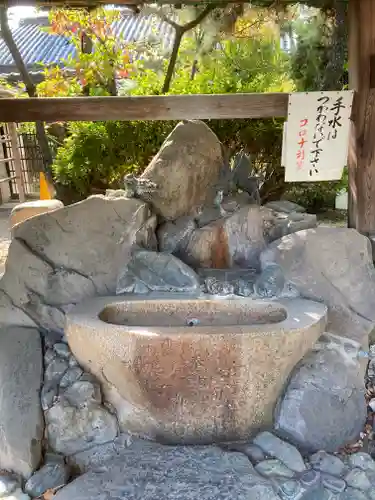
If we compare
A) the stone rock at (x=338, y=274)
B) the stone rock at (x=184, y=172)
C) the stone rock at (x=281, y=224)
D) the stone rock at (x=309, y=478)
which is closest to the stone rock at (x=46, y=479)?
the stone rock at (x=309, y=478)

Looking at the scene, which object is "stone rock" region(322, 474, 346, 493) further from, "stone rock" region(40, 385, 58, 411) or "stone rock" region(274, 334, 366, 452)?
"stone rock" region(40, 385, 58, 411)

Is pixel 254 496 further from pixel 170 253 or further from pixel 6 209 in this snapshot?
pixel 6 209

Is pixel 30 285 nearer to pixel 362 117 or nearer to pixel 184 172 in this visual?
pixel 184 172

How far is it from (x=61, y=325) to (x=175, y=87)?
390 cm

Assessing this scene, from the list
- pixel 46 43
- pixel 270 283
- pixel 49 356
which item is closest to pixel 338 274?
pixel 270 283

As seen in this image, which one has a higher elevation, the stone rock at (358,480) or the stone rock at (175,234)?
the stone rock at (175,234)

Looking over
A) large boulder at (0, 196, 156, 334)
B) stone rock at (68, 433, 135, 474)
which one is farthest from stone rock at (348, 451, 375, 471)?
large boulder at (0, 196, 156, 334)

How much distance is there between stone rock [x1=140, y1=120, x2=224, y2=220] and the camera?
3924mm

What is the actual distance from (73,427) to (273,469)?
47.2 inches

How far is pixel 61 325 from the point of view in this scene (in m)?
3.44

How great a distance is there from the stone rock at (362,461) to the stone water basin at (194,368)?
0.52 m

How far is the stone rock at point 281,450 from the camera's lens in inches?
109

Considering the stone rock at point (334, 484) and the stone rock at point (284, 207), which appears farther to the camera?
the stone rock at point (284, 207)

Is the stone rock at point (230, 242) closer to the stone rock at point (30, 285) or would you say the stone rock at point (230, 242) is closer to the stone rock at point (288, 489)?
the stone rock at point (30, 285)
